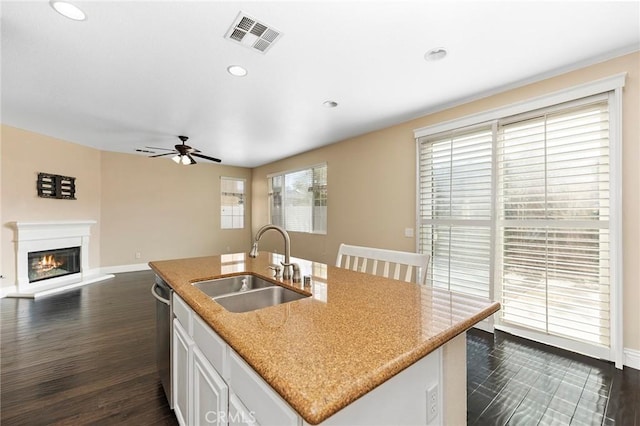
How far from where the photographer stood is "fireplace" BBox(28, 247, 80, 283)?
455 centimetres

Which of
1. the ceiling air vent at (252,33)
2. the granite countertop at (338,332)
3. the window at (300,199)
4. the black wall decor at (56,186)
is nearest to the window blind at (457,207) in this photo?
the granite countertop at (338,332)

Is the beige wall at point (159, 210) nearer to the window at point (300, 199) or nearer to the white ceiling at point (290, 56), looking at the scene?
the window at point (300, 199)

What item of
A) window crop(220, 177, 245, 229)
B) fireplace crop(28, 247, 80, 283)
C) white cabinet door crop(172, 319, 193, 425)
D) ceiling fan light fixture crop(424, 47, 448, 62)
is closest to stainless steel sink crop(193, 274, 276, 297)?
white cabinet door crop(172, 319, 193, 425)

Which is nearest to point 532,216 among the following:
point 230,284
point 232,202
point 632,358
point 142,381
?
point 632,358

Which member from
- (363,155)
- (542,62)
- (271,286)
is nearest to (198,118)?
(363,155)

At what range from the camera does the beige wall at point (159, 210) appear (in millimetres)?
5801

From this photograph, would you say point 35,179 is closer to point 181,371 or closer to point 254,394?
point 181,371

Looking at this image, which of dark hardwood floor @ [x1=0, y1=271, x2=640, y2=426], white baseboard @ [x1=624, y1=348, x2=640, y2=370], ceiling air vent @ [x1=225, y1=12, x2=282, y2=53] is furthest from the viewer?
white baseboard @ [x1=624, y1=348, x2=640, y2=370]

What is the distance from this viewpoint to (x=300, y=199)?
19.7 ft

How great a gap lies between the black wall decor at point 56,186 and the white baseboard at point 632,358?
7.66 meters

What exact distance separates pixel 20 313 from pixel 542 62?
21.1 feet

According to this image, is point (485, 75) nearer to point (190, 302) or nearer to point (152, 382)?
point (190, 302)

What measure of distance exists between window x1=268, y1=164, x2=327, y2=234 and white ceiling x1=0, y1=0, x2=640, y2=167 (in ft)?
6.10

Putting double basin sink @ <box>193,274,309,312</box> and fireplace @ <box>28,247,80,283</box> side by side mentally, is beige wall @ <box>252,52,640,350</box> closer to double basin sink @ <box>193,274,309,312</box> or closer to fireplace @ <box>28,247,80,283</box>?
double basin sink @ <box>193,274,309,312</box>
